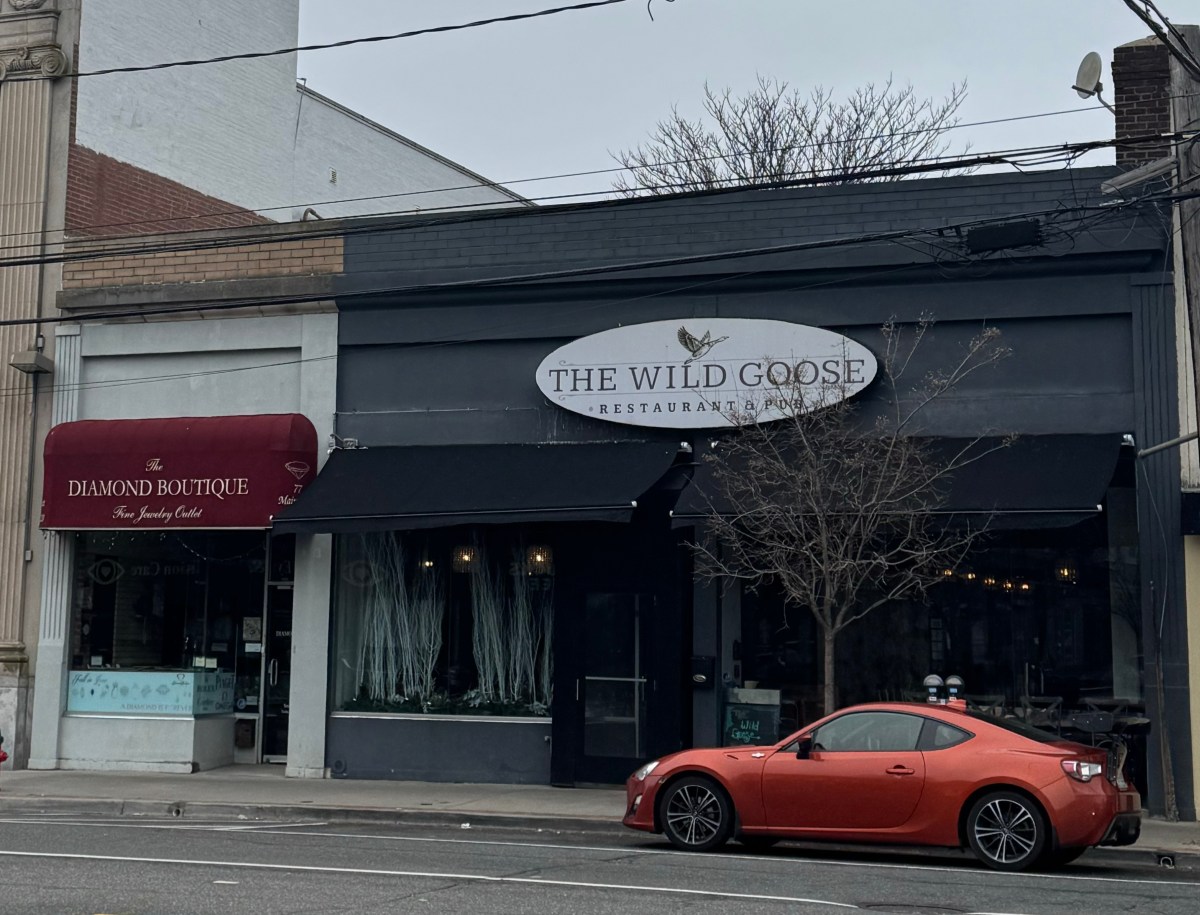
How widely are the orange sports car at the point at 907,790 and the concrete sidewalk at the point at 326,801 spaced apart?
1915 mm

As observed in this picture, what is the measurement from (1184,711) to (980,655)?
2202mm

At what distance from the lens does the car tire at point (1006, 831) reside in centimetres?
1080

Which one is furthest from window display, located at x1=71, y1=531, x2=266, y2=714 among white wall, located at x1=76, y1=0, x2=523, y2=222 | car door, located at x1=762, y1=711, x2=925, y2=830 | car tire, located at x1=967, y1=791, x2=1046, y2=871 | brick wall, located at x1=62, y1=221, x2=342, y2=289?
car tire, located at x1=967, y1=791, x2=1046, y2=871

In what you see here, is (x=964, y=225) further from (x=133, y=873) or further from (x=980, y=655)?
(x=133, y=873)

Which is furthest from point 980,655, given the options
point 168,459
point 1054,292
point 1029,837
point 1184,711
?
point 168,459

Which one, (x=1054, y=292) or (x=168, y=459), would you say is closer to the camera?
(x=1054, y=292)

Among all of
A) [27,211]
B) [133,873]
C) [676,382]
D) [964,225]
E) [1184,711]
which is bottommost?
[133,873]

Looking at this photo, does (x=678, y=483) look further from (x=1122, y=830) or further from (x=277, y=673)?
(x=1122, y=830)

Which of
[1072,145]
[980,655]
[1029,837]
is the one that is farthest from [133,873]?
[1072,145]

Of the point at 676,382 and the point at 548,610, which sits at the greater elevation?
the point at 676,382

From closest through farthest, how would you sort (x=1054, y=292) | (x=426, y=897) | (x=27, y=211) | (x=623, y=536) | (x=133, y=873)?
(x=426, y=897) < (x=133, y=873) < (x=1054, y=292) < (x=623, y=536) < (x=27, y=211)

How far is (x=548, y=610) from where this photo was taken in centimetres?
1741

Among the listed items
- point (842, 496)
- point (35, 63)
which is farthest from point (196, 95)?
point (842, 496)

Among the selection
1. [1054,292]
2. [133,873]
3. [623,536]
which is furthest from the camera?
[623,536]
